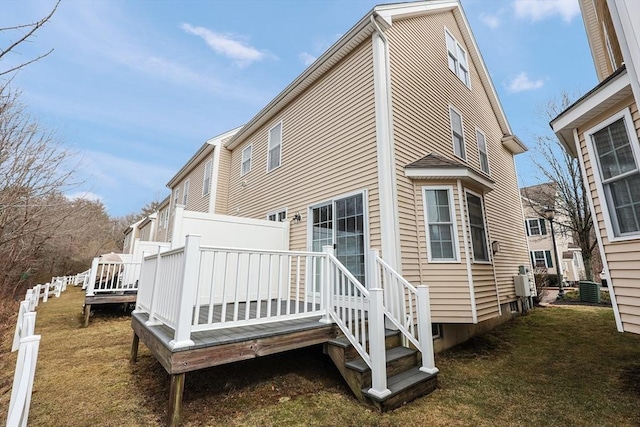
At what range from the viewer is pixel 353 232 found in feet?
19.6

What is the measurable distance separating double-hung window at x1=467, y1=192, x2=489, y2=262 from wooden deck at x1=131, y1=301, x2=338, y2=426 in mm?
3795

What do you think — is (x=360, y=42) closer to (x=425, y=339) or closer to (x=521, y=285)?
(x=425, y=339)

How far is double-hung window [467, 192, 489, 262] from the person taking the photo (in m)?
6.14

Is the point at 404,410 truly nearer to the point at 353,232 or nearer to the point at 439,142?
the point at 353,232

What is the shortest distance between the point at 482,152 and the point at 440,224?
16.1ft

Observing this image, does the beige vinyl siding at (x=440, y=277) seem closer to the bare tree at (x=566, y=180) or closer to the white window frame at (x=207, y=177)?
the white window frame at (x=207, y=177)

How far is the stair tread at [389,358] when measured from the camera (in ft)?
11.8

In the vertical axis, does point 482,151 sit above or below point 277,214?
above

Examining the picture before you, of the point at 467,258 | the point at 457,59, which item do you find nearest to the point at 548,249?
the point at 457,59

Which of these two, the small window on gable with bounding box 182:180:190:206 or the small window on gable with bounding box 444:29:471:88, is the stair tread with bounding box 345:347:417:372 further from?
the small window on gable with bounding box 182:180:190:206

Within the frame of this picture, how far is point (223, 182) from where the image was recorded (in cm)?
1177

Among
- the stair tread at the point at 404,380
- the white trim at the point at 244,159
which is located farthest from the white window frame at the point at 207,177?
the stair tread at the point at 404,380

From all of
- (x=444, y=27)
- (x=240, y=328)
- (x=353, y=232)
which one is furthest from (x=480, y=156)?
(x=240, y=328)

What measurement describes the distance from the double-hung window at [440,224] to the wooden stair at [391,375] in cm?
216
